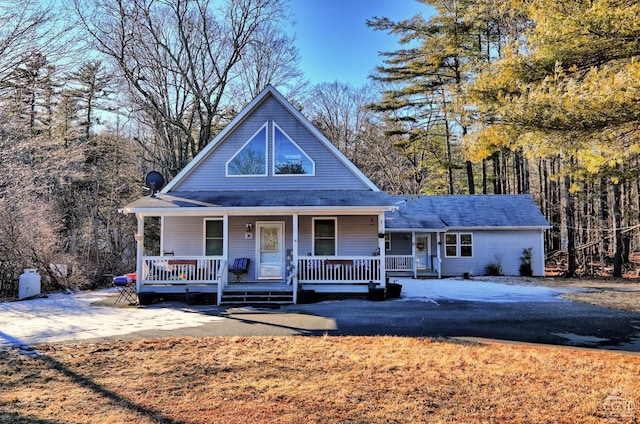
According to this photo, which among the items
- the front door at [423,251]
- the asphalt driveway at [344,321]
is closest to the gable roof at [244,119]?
the asphalt driveway at [344,321]

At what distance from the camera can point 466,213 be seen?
72.5 ft

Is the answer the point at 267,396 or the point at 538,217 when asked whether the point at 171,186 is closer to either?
the point at 267,396

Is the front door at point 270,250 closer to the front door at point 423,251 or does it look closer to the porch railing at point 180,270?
the porch railing at point 180,270

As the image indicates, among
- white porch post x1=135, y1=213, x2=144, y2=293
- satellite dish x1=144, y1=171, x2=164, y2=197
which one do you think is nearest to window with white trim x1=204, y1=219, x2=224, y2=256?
satellite dish x1=144, y1=171, x2=164, y2=197

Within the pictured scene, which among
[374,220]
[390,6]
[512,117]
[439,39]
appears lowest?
[374,220]

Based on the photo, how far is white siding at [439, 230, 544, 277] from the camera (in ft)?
69.1

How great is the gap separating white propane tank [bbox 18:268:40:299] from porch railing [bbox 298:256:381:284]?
857 cm

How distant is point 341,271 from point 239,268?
341cm

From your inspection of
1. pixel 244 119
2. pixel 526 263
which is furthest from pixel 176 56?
pixel 526 263

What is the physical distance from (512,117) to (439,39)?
23.7 m

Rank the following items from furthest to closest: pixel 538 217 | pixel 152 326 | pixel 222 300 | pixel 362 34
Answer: pixel 362 34 < pixel 538 217 < pixel 222 300 < pixel 152 326

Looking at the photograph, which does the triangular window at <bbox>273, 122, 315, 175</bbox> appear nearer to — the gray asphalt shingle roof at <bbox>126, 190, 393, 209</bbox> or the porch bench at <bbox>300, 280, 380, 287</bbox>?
the gray asphalt shingle roof at <bbox>126, 190, 393, 209</bbox>

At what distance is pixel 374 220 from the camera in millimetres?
14578

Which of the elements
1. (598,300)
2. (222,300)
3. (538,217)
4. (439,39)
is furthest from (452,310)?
(439,39)
